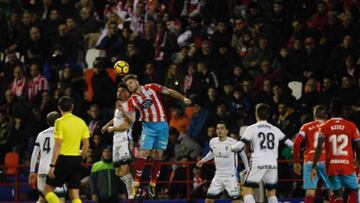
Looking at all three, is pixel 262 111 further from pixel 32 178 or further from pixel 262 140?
pixel 32 178

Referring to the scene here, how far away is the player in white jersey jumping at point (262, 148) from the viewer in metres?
20.9

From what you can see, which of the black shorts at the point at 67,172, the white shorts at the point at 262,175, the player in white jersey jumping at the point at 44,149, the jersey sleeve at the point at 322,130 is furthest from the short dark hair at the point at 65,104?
the jersey sleeve at the point at 322,130

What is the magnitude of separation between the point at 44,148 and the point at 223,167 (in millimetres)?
3553

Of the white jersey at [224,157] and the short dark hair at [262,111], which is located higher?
the short dark hair at [262,111]

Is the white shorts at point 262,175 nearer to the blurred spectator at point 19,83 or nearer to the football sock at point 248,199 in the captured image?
the football sock at point 248,199

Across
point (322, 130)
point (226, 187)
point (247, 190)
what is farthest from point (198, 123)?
point (322, 130)

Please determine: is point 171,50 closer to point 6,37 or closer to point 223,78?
point 223,78

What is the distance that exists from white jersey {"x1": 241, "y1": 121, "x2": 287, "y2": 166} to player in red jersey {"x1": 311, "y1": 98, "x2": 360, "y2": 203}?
80 cm

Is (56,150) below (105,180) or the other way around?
the other way around

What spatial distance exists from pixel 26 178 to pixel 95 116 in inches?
84.7

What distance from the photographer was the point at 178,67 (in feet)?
91.9

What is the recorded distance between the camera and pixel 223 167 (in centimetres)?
2338

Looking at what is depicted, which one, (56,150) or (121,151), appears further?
(121,151)

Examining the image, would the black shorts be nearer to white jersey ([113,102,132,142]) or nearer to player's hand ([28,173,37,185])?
white jersey ([113,102,132,142])
